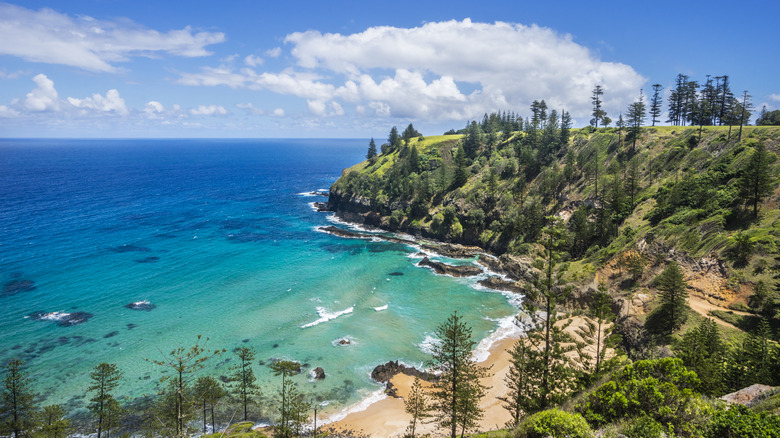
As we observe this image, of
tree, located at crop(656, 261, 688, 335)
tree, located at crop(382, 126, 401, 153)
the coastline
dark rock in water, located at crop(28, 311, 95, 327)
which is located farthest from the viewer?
tree, located at crop(382, 126, 401, 153)

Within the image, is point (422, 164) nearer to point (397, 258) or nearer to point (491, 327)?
point (397, 258)

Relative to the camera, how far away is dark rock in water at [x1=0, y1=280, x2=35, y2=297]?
2239 inches

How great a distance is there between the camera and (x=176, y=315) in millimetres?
52938

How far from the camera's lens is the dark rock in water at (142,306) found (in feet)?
178

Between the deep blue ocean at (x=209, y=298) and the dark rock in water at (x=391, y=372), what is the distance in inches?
44.7

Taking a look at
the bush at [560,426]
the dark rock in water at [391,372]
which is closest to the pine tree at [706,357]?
the bush at [560,426]

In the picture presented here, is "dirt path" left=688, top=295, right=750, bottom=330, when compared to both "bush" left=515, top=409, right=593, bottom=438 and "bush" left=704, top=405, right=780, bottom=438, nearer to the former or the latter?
"bush" left=704, top=405, right=780, bottom=438

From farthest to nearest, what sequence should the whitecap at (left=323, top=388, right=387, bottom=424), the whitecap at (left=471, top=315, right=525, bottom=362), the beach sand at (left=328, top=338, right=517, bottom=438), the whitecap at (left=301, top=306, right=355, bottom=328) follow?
the whitecap at (left=301, top=306, right=355, bottom=328) → the whitecap at (left=471, top=315, right=525, bottom=362) → the whitecap at (left=323, top=388, right=387, bottom=424) → the beach sand at (left=328, top=338, right=517, bottom=438)

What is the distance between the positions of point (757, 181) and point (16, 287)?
109 m

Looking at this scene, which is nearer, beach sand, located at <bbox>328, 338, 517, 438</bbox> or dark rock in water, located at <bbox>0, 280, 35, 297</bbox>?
beach sand, located at <bbox>328, 338, 517, 438</bbox>

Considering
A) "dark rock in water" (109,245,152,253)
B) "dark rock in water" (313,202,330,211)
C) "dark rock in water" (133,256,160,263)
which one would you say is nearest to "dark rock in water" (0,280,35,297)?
"dark rock in water" (133,256,160,263)

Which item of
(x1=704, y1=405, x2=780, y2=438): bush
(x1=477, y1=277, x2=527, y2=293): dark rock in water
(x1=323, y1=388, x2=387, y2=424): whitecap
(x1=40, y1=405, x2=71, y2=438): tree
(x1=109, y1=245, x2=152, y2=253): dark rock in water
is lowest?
(x1=323, y1=388, x2=387, y2=424): whitecap

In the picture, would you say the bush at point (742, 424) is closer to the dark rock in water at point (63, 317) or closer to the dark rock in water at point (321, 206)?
the dark rock in water at point (63, 317)

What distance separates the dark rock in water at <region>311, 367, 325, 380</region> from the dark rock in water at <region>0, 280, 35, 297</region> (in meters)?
52.5
